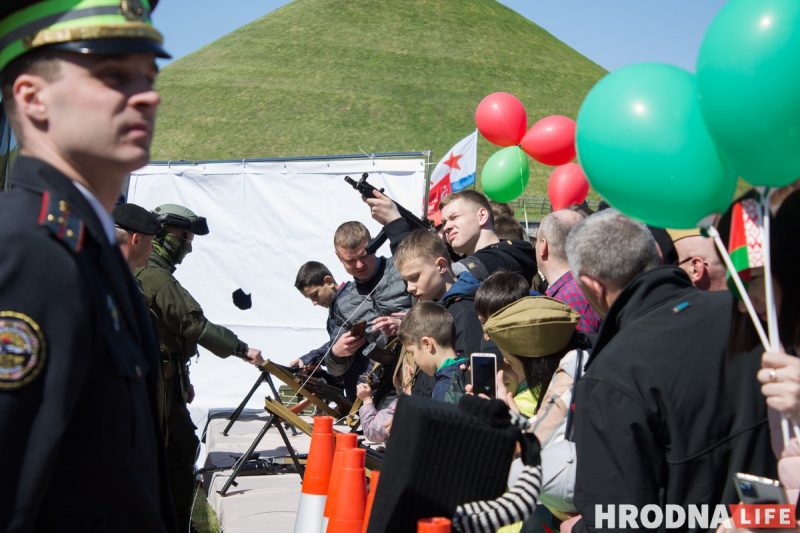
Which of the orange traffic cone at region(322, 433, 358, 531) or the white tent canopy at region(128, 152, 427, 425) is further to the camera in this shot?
the white tent canopy at region(128, 152, 427, 425)

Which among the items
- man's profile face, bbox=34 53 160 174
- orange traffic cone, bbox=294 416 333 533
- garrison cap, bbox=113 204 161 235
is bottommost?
orange traffic cone, bbox=294 416 333 533

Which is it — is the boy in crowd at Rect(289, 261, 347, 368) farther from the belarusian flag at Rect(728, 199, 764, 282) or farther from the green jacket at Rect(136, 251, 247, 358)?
the belarusian flag at Rect(728, 199, 764, 282)

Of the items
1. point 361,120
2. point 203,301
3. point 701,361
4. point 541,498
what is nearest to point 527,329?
point 541,498

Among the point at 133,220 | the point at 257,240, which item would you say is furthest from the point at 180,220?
the point at 257,240

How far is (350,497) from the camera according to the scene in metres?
3.30

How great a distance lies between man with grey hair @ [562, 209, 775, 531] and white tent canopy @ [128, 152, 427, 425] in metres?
6.88

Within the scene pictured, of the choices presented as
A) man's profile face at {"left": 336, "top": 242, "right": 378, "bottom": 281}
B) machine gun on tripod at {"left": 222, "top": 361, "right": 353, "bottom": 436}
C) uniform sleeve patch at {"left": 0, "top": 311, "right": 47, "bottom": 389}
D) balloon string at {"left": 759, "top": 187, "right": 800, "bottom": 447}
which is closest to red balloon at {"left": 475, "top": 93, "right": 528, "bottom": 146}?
man's profile face at {"left": 336, "top": 242, "right": 378, "bottom": 281}

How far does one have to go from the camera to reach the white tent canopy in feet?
31.7

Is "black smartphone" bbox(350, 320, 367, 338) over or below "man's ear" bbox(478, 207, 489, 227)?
below

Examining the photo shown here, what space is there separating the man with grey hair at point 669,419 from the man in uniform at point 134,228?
319cm

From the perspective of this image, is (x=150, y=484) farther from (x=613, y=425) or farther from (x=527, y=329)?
(x=527, y=329)

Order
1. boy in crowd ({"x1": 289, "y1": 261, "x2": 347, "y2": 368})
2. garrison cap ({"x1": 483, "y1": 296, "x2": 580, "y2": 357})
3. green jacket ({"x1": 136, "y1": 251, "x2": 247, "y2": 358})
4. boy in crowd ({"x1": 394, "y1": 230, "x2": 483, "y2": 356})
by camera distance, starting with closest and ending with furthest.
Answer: garrison cap ({"x1": 483, "y1": 296, "x2": 580, "y2": 357}) → boy in crowd ({"x1": 394, "y1": 230, "x2": 483, "y2": 356}) → green jacket ({"x1": 136, "y1": 251, "x2": 247, "y2": 358}) → boy in crowd ({"x1": 289, "y1": 261, "x2": 347, "y2": 368})

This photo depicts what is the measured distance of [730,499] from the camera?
2561mm

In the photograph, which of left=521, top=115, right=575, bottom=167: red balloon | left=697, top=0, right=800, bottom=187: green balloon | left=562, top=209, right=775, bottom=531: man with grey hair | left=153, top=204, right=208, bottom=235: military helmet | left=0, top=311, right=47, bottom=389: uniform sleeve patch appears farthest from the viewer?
left=521, top=115, right=575, bottom=167: red balloon
